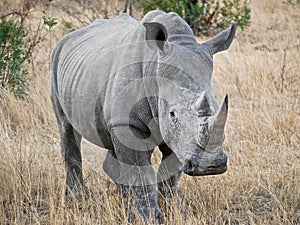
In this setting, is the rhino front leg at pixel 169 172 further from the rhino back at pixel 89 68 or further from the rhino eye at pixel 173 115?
the rhino eye at pixel 173 115

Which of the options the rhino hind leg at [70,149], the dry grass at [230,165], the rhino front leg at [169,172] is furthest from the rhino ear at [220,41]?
the rhino hind leg at [70,149]

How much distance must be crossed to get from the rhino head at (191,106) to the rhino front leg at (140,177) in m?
0.40

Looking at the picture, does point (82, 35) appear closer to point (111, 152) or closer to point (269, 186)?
point (111, 152)

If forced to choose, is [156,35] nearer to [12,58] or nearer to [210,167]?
[210,167]

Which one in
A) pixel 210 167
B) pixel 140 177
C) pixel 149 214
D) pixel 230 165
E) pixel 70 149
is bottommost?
pixel 230 165

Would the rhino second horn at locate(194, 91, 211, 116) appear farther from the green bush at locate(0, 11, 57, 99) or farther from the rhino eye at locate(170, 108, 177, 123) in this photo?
the green bush at locate(0, 11, 57, 99)

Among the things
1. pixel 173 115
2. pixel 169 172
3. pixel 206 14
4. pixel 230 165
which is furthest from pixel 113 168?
pixel 206 14

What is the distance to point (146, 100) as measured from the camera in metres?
3.27

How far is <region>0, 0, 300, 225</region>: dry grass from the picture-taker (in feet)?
11.9

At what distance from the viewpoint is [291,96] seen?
6.30 m

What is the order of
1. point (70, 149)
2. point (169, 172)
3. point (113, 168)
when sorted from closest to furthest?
point (169, 172) < point (113, 168) < point (70, 149)

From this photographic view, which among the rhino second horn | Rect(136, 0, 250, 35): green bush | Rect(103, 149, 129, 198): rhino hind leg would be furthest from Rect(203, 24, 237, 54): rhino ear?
Rect(136, 0, 250, 35): green bush

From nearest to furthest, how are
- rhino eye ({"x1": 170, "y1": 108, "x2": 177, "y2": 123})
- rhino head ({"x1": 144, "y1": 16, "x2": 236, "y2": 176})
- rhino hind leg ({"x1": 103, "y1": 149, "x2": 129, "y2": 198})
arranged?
rhino head ({"x1": 144, "y1": 16, "x2": 236, "y2": 176}), rhino eye ({"x1": 170, "y1": 108, "x2": 177, "y2": 123}), rhino hind leg ({"x1": 103, "y1": 149, "x2": 129, "y2": 198})

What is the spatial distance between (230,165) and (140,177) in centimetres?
134
